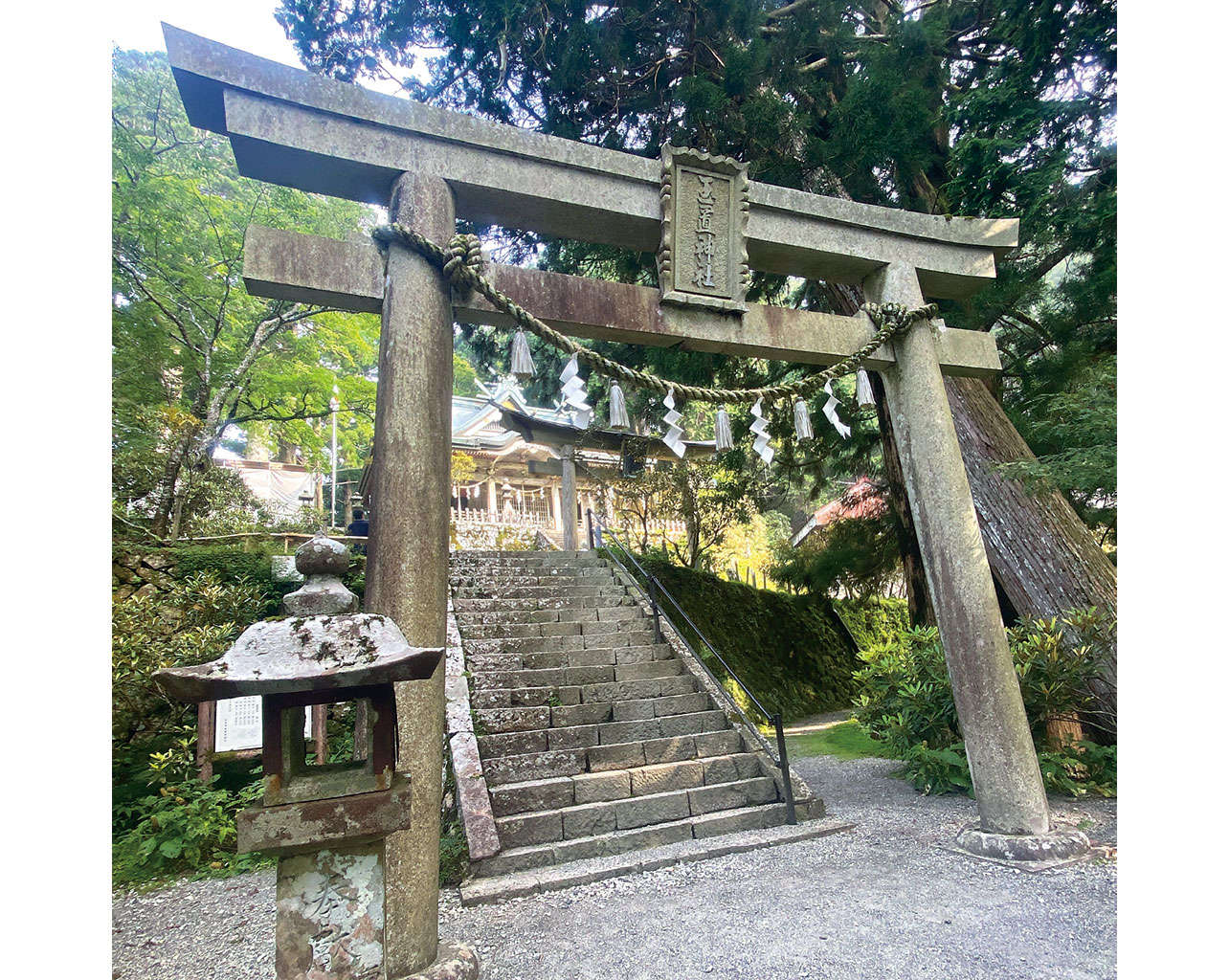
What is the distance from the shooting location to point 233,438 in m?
21.2

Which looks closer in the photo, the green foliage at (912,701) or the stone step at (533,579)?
the green foliage at (912,701)

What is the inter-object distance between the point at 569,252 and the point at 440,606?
5.07m

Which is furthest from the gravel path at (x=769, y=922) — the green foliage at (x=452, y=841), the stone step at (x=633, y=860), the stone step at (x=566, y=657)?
the stone step at (x=566, y=657)

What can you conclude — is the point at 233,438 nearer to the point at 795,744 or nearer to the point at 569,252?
the point at 569,252

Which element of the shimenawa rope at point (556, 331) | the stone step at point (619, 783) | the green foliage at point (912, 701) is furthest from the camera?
the green foliage at point (912, 701)

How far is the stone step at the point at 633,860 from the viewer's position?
353 centimetres

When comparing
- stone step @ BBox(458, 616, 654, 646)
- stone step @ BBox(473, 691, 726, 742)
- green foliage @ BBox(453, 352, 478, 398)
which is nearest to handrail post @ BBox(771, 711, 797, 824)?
stone step @ BBox(473, 691, 726, 742)

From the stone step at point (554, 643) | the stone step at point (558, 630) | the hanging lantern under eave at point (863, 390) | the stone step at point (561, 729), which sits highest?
the hanging lantern under eave at point (863, 390)

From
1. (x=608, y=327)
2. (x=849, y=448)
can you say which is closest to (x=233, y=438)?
(x=849, y=448)

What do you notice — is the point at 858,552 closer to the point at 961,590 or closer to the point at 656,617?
the point at 656,617

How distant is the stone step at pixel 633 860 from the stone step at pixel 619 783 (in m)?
0.37

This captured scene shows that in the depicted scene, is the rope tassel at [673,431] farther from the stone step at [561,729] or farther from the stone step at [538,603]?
the stone step at [538,603]

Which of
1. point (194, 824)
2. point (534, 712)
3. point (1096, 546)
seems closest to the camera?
point (194, 824)

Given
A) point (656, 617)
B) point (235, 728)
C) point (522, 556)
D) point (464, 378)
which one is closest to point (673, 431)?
point (656, 617)
